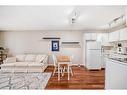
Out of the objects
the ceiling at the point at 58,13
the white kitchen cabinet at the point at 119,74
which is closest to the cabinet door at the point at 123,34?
the ceiling at the point at 58,13

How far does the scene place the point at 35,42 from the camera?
746 centimetres

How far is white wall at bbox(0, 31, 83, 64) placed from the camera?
7.40 m

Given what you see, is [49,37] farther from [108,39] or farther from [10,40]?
[108,39]

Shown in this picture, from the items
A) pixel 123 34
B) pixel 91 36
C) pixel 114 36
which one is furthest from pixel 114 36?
pixel 91 36

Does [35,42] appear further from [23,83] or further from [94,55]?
[23,83]

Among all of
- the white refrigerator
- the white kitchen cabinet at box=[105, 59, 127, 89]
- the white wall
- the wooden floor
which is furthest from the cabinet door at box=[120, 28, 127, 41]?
the white kitchen cabinet at box=[105, 59, 127, 89]

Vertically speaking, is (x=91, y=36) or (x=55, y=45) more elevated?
(x=91, y=36)

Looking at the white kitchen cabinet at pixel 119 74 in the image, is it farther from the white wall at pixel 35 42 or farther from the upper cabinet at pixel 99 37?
the white wall at pixel 35 42

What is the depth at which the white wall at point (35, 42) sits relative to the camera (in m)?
7.40

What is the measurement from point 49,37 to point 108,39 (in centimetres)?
315
